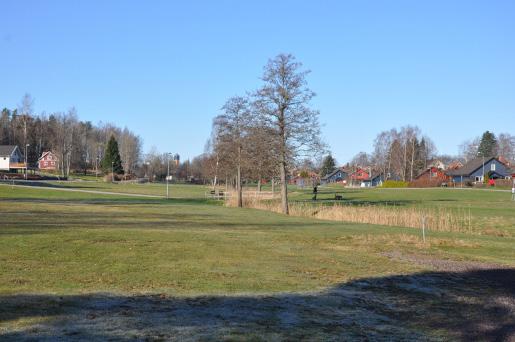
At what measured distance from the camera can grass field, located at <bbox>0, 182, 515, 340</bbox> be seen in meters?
7.11

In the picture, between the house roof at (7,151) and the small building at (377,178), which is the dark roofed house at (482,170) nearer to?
the small building at (377,178)

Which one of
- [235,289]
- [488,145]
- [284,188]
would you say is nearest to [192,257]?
[235,289]

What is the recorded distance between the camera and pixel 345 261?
559 inches

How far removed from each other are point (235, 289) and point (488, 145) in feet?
544

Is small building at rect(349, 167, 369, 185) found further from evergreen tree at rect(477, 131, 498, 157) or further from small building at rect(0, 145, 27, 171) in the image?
small building at rect(0, 145, 27, 171)

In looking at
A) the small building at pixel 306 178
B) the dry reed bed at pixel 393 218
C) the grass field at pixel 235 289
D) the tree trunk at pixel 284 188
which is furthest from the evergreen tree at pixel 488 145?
the grass field at pixel 235 289

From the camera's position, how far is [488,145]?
15962 centimetres

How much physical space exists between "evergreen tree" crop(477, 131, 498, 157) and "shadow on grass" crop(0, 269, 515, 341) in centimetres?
15947

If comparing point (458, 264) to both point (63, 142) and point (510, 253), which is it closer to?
point (510, 253)

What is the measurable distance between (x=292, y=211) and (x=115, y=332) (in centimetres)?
3217

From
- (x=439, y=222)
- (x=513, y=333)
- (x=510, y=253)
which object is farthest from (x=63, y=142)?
(x=513, y=333)

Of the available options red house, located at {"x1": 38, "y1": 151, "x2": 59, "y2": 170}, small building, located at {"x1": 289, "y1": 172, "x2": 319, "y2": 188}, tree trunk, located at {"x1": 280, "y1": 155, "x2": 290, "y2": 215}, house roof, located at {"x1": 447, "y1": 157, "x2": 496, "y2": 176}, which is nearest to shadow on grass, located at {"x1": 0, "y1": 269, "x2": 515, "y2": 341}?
tree trunk, located at {"x1": 280, "y1": 155, "x2": 290, "y2": 215}

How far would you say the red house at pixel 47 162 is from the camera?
414 ft

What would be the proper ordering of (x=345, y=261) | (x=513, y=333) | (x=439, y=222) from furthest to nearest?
(x=439, y=222), (x=345, y=261), (x=513, y=333)
